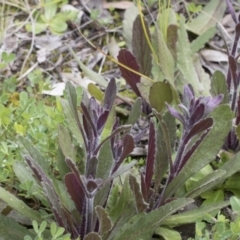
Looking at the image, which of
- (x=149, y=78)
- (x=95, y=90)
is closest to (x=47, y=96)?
(x=95, y=90)

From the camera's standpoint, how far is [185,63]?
2025 millimetres

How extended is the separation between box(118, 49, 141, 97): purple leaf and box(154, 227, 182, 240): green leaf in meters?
0.66

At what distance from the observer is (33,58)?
238 centimetres

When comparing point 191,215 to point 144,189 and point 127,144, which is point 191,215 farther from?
point 127,144

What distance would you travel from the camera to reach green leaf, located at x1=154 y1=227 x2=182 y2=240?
150cm

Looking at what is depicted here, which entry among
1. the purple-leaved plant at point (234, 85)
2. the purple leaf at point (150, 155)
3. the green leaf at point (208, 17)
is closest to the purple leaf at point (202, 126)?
the purple leaf at point (150, 155)

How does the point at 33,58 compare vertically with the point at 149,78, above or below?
above

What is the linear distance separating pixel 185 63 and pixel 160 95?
0.22m

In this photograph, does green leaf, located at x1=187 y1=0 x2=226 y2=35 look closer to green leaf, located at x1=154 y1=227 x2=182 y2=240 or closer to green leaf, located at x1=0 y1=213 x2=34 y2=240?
green leaf, located at x1=154 y1=227 x2=182 y2=240

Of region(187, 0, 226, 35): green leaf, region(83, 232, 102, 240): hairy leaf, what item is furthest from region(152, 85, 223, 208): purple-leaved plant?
region(187, 0, 226, 35): green leaf

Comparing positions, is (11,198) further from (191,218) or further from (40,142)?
(191,218)

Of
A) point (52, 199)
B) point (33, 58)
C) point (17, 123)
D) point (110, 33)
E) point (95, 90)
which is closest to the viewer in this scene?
point (52, 199)

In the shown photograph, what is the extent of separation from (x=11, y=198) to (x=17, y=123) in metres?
0.41

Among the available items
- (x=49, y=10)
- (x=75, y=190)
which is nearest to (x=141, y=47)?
(x=49, y=10)
